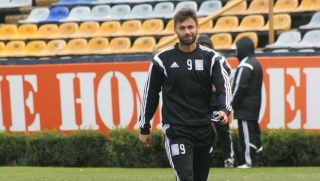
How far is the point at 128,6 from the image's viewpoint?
1694cm

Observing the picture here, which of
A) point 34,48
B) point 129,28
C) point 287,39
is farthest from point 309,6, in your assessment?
point 34,48

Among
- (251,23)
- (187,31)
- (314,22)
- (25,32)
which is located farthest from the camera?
(25,32)

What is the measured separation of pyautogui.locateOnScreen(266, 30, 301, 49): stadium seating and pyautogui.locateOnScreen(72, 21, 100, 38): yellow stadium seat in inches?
184

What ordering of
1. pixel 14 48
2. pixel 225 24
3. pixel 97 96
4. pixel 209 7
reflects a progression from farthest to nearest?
1. pixel 14 48
2. pixel 209 7
3. pixel 225 24
4. pixel 97 96

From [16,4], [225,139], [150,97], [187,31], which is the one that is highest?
[16,4]

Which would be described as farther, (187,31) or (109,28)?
(109,28)

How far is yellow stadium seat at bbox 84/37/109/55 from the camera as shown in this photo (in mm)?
15524

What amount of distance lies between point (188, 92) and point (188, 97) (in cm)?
4

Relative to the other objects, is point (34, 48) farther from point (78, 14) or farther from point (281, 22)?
point (281, 22)

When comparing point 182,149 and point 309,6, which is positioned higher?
point 309,6

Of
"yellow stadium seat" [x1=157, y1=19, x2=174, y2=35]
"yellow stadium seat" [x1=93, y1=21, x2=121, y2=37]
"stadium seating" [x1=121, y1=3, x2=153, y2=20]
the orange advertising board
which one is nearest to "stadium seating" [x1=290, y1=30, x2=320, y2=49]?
the orange advertising board

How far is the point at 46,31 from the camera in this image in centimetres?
1712

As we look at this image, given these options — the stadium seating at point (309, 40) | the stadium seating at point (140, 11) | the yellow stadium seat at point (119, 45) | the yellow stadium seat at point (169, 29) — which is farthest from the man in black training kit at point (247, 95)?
the stadium seating at point (140, 11)

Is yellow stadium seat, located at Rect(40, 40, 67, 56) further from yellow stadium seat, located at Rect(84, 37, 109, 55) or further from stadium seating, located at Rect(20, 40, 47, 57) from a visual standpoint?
yellow stadium seat, located at Rect(84, 37, 109, 55)
